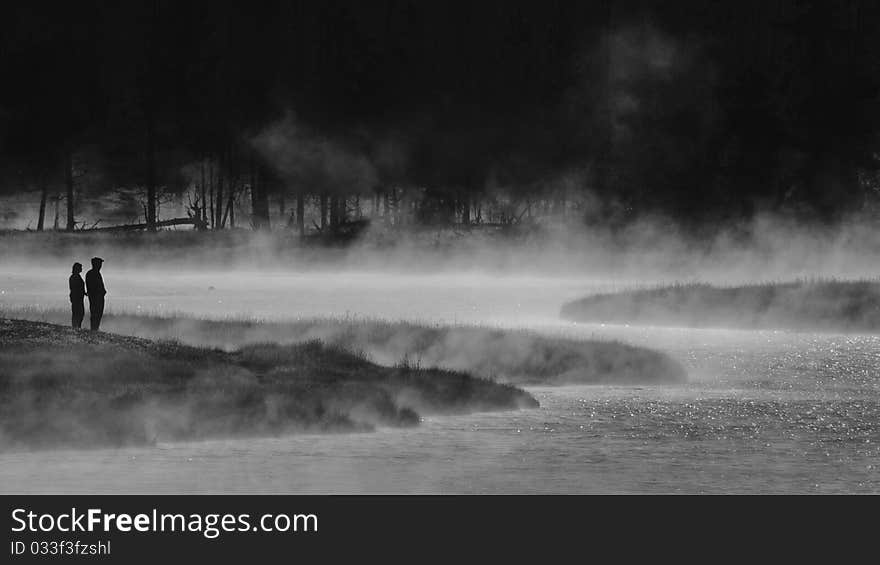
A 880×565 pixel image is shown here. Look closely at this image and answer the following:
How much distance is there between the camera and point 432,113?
445 ft

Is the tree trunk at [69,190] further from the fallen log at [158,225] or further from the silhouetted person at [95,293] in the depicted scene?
the silhouetted person at [95,293]

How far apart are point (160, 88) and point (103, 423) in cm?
9052

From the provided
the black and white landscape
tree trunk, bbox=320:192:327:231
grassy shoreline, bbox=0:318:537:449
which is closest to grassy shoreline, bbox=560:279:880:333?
the black and white landscape

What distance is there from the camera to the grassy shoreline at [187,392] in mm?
Result: 34094

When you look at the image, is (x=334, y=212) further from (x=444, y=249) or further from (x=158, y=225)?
(x=158, y=225)

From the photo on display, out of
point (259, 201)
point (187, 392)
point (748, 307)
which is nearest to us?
point (187, 392)

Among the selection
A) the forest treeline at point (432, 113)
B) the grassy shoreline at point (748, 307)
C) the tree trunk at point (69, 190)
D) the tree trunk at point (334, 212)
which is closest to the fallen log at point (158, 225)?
the forest treeline at point (432, 113)

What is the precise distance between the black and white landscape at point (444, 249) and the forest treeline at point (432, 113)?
0.91 feet

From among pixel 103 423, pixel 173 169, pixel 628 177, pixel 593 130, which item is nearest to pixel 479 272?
pixel 628 177

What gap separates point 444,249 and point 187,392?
7772cm

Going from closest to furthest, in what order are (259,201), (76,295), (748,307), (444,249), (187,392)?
1. (187,392)
2. (76,295)
3. (748,307)
4. (444,249)
5. (259,201)

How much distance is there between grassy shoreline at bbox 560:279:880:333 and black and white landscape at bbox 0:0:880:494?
201 millimetres

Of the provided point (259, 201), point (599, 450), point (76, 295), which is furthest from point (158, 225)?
point (599, 450)
